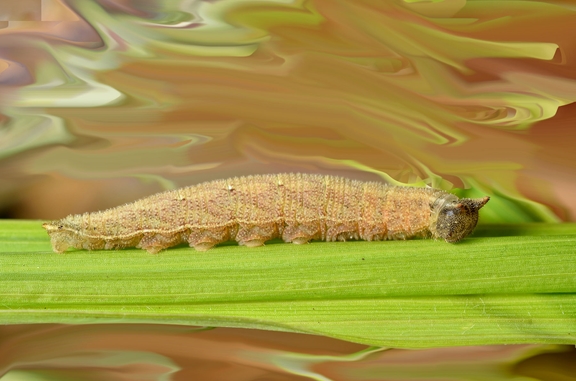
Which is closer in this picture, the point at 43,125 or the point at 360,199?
the point at 360,199

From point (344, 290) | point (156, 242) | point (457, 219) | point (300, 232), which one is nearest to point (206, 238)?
point (156, 242)

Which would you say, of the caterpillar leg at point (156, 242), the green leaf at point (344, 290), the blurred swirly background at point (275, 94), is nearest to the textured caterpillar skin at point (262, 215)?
the caterpillar leg at point (156, 242)

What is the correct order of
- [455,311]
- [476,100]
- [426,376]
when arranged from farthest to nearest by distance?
[476,100] < [426,376] < [455,311]

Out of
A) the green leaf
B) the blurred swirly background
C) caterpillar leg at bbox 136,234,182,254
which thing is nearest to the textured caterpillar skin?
caterpillar leg at bbox 136,234,182,254

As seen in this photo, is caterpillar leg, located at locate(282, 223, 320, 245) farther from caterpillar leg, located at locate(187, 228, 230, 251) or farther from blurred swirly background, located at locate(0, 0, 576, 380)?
blurred swirly background, located at locate(0, 0, 576, 380)

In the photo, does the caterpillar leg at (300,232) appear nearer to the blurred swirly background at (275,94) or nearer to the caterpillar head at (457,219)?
the caterpillar head at (457,219)

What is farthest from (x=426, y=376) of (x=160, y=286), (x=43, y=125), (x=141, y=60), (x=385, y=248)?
(x=43, y=125)

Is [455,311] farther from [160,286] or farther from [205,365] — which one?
[205,365]
